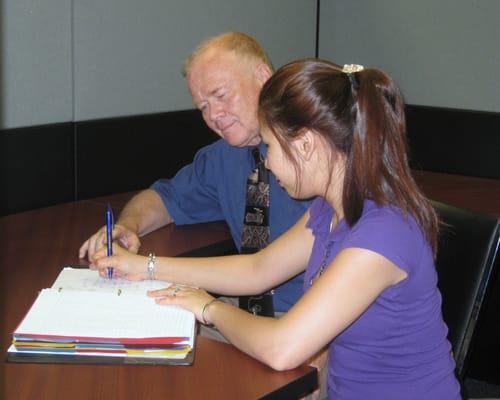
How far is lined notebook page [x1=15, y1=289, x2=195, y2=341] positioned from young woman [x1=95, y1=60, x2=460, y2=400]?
0.15 feet

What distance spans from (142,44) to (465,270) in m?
1.39

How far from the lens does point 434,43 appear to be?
2.79 metres

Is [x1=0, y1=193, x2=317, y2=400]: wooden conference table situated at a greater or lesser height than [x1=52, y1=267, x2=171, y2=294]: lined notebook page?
lesser

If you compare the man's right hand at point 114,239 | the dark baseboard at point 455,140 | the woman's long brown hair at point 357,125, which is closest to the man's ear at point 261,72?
the man's right hand at point 114,239

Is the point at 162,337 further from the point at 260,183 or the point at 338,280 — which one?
the point at 260,183

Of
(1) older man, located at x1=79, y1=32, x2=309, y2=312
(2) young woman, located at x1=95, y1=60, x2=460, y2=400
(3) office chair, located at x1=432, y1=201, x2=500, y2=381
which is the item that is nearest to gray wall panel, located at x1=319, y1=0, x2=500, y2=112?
(1) older man, located at x1=79, y1=32, x2=309, y2=312

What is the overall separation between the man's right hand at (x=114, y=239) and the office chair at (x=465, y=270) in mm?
711

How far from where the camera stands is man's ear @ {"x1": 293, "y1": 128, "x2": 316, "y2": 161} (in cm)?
122

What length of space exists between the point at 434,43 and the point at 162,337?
203 centimetres

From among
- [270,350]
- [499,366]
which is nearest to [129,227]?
[270,350]

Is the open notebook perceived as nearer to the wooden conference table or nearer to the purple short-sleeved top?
the wooden conference table

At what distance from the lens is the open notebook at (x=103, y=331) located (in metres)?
1.13

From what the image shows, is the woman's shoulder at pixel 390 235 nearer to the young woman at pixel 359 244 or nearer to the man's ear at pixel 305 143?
the young woman at pixel 359 244

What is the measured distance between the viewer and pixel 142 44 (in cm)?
233
